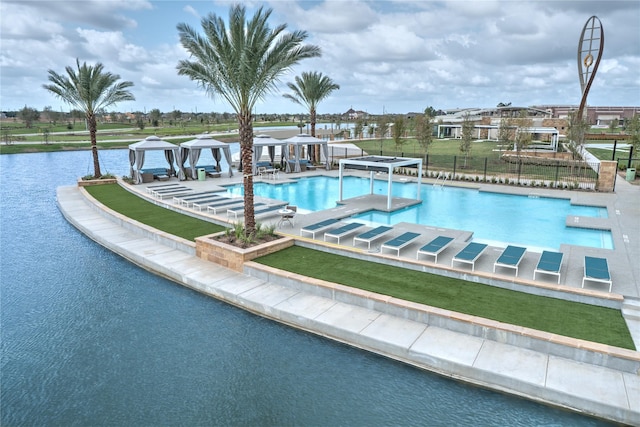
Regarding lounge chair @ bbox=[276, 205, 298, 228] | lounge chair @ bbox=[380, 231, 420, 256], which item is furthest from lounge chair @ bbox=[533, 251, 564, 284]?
lounge chair @ bbox=[276, 205, 298, 228]

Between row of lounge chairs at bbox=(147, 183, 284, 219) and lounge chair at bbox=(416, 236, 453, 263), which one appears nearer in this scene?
lounge chair at bbox=(416, 236, 453, 263)

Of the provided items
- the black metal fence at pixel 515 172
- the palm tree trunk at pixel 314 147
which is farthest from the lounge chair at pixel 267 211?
the palm tree trunk at pixel 314 147

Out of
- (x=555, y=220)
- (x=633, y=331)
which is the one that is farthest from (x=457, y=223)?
(x=633, y=331)

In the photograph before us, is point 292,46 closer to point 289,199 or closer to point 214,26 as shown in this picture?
point 214,26

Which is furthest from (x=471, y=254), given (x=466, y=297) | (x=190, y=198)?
(x=190, y=198)

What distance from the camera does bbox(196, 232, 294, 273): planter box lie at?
1111 cm

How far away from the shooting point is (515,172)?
27844 mm

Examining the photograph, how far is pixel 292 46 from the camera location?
39.4ft

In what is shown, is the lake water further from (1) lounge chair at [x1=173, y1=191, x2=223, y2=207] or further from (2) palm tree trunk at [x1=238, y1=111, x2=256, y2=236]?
(1) lounge chair at [x1=173, y1=191, x2=223, y2=207]

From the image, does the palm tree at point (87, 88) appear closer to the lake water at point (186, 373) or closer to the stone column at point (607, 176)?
the lake water at point (186, 373)

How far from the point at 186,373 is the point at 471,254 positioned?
7.56 meters

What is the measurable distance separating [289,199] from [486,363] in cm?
1521

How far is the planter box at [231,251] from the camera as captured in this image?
36.4ft

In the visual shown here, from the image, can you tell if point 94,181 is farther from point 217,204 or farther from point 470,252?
point 470,252
